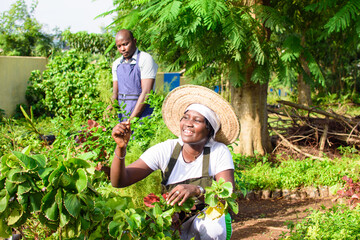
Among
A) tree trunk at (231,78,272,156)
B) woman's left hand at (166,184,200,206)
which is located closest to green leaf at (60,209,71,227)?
woman's left hand at (166,184,200,206)

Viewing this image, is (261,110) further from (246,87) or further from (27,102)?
(27,102)

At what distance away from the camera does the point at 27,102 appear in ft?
38.1

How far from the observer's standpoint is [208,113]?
117 inches

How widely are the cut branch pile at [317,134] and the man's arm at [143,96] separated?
10.4ft

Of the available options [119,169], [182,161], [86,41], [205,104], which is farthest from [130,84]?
[86,41]

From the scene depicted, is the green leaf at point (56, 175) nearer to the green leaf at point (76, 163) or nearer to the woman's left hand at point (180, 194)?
the green leaf at point (76, 163)

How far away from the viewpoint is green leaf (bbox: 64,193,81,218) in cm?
169

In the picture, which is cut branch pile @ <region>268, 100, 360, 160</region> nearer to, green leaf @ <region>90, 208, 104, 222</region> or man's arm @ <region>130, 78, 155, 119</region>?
man's arm @ <region>130, 78, 155, 119</region>

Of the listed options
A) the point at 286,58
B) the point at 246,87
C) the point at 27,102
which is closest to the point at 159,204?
the point at 286,58

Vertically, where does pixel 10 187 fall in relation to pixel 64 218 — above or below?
above

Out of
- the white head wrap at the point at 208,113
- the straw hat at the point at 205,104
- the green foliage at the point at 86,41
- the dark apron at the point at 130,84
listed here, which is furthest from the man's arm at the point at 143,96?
the green foliage at the point at 86,41

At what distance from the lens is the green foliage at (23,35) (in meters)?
21.5

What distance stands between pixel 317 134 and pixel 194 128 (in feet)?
15.4

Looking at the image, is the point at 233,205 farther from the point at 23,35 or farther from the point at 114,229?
the point at 23,35
